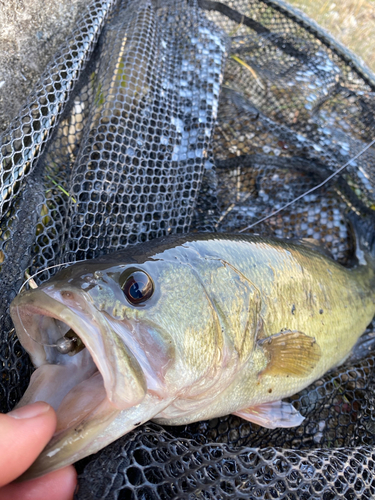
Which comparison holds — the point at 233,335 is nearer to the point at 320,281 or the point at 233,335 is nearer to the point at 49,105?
the point at 320,281

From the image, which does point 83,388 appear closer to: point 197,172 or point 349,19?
point 197,172

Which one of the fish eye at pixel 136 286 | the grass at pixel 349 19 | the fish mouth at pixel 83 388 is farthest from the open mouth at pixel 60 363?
the grass at pixel 349 19

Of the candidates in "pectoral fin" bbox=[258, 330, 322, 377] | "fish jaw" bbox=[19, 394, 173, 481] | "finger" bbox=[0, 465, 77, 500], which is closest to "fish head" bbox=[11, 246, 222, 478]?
"fish jaw" bbox=[19, 394, 173, 481]

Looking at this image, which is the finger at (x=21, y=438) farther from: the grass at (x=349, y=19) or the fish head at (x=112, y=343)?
the grass at (x=349, y=19)

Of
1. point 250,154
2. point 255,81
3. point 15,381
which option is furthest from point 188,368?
point 255,81

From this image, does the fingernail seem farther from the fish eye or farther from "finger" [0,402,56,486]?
the fish eye
